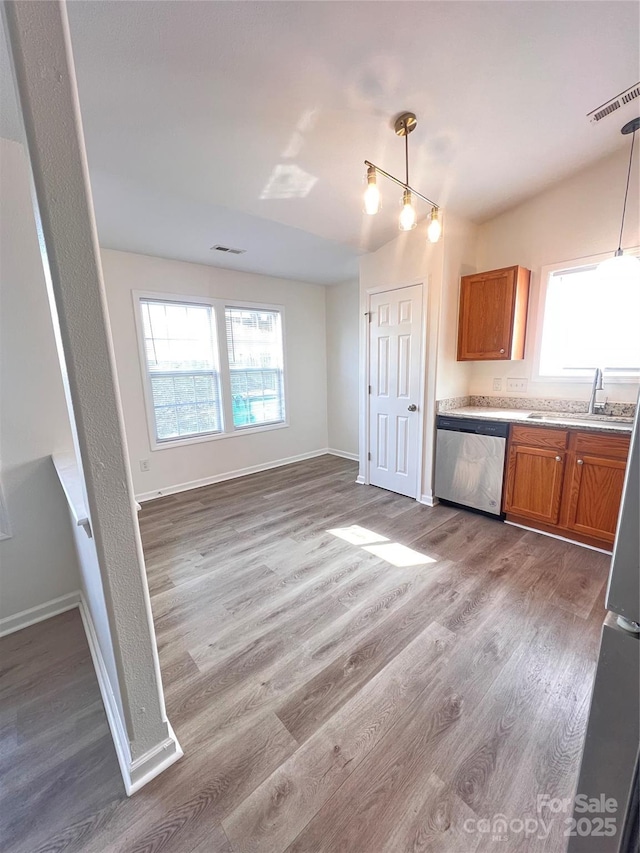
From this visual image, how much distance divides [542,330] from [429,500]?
6.15ft

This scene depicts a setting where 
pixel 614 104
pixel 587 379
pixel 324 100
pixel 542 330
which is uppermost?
pixel 614 104

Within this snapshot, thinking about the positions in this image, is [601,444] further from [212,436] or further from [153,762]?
[212,436]

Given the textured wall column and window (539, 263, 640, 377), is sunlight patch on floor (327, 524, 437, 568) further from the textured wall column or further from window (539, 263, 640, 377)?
window (539, 263, 640, 377)

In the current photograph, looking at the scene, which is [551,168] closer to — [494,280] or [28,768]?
[494,280]

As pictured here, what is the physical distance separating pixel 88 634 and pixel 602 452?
3.39 m

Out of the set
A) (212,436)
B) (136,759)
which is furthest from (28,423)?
(212,436)

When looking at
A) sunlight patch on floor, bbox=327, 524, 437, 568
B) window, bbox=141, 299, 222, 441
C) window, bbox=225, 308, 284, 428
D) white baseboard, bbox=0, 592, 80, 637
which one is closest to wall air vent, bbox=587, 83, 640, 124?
sunlight patch on floor, bbox=327, 524, 437, 568

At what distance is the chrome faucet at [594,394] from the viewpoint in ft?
8.82

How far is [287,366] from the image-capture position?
4.71 meters

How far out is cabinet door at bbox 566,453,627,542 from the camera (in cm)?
234

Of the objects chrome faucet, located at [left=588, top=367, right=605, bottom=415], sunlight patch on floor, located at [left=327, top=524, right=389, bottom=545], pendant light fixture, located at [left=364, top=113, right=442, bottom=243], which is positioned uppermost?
pendant light fixture, located at [left=364, top=113, right=442, bottom=243]

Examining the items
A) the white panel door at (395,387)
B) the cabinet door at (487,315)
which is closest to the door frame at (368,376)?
the white panel door at (395,387)

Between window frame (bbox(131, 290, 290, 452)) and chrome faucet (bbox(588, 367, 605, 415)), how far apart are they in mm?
3332

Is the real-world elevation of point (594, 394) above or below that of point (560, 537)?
above
